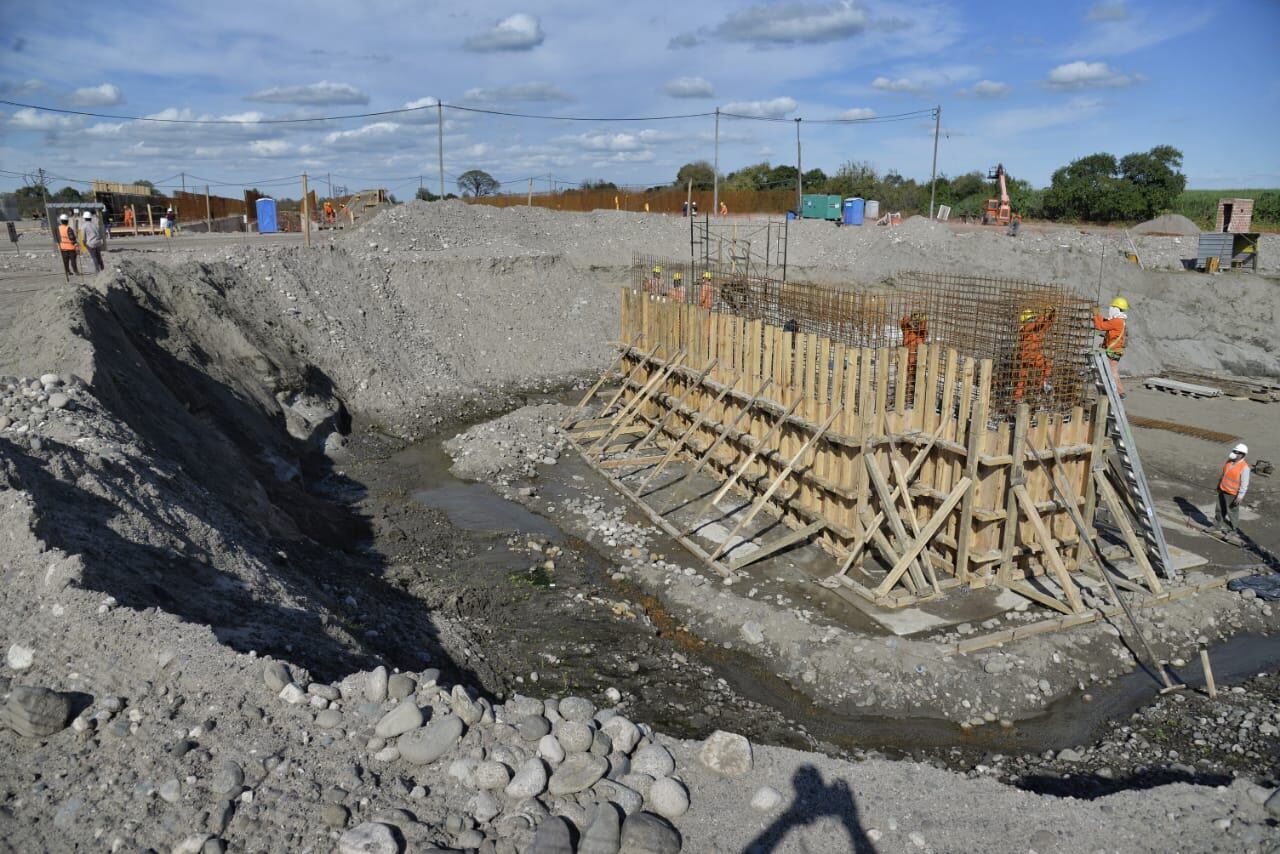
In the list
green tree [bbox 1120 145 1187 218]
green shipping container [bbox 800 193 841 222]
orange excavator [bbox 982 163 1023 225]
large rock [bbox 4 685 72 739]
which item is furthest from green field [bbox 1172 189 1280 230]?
large rock [bbox 4 685 72 739]

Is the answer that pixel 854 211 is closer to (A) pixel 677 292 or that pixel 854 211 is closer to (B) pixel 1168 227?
(B) pixel 1168 227

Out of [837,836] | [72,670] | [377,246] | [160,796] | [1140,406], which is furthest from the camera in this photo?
[377,246]

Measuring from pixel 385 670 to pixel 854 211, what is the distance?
131 feet

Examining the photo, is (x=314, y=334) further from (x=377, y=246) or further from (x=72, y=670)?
(x=72, y=670)

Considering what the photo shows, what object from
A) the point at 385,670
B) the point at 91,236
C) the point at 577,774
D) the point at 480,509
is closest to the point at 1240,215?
the point at 480,509

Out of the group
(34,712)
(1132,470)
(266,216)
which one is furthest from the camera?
(266,216)

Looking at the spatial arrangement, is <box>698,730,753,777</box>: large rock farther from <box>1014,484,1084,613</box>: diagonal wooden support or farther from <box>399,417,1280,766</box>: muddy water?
<box>1014,484,1084,613</box>: diagonal wooden support

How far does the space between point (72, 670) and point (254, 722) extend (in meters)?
1.40

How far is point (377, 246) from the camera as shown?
1067 inches

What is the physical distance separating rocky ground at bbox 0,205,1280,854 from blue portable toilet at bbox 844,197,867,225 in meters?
29.2

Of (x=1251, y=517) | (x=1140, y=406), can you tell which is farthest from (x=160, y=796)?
(x=1140, y=406)

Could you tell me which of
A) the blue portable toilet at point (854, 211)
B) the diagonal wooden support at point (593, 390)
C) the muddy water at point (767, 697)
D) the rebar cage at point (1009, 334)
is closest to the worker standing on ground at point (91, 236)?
the diagonal wooden support at point (593, 390)

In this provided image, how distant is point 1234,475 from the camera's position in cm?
1203

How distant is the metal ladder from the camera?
34.6ft
